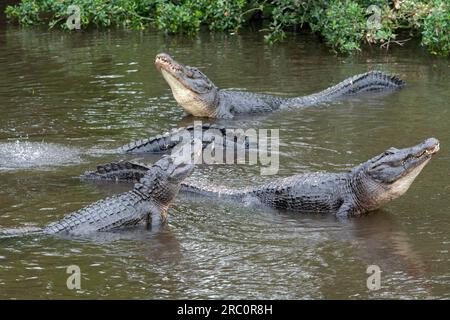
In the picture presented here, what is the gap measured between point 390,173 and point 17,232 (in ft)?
10.2

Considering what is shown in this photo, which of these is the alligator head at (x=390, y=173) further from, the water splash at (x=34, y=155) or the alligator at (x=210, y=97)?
the alligator at (x=210, y=97)

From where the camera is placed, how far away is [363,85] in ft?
41.7

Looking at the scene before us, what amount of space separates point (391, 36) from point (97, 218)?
8.25 m

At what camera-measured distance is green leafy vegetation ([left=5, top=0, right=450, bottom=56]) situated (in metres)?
14.3

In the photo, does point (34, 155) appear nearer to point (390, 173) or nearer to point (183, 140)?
point (183, 140)

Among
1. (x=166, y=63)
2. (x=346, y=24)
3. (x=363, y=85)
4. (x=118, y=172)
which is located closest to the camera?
(x=118, y=172)

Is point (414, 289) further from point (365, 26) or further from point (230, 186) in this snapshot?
point (365, 26)

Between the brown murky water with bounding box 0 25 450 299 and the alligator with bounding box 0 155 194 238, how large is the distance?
0.13 metres

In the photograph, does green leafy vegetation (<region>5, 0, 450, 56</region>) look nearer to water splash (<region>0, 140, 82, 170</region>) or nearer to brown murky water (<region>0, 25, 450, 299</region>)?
brown murky water (<region>0, 25, 450, 299</region>)

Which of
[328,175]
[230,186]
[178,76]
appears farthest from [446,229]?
[178,76]

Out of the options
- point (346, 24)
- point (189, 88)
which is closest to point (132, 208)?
point (189, 88)

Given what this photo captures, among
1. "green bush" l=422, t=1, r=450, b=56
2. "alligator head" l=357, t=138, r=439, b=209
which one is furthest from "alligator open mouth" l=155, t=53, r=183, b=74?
"alligator head" l=357, t=138, r=439, b=209

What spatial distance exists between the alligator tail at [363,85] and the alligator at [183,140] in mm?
2436

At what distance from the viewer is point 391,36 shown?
14.5 meters
